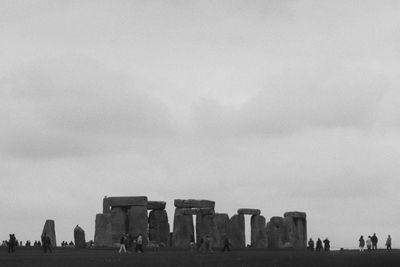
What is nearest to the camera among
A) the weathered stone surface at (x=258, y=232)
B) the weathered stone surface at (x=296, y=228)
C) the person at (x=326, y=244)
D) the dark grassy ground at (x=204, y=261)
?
the dark grassy ground at (x=204, y=261)

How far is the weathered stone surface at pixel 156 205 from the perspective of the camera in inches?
2576

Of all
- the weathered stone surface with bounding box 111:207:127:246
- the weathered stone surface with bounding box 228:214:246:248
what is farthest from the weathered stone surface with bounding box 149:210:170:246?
the weathered stone surface with bounding box 228:214:246:248

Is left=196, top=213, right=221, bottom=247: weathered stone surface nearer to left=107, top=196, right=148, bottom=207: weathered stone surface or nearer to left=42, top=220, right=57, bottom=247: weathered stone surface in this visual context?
left=107, top=196, right=148, bottom=207: weathered stone surface

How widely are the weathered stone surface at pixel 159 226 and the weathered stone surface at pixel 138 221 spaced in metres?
3.36

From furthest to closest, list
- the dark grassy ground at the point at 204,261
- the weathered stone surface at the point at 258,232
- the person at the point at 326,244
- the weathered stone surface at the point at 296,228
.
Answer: the weathered stone surface at the point at 296,228, the weathered stone surface at the point at 258,232, the person at the point at 326,244, the dark grassy ground at the point at 204,261

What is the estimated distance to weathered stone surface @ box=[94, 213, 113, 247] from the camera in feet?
200

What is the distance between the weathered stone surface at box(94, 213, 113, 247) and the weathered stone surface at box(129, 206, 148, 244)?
128cm

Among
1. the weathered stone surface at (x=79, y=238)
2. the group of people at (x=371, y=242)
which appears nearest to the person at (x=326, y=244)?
the group of people at (x=371, y=242)

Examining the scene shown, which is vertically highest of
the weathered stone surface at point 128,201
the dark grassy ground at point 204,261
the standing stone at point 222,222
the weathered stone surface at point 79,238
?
the weathered stone surface at point 128,201

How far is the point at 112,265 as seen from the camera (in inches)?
1538

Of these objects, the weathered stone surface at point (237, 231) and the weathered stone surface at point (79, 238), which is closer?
the weathered stone surface at point (79, 238)

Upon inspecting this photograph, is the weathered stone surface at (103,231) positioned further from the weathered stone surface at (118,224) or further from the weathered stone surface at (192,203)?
the weathered stone surface at (192,203)

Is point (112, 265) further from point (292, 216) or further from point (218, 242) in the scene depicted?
point (292, 216)

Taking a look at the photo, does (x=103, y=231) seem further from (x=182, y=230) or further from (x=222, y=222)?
(x=222, y=222)
